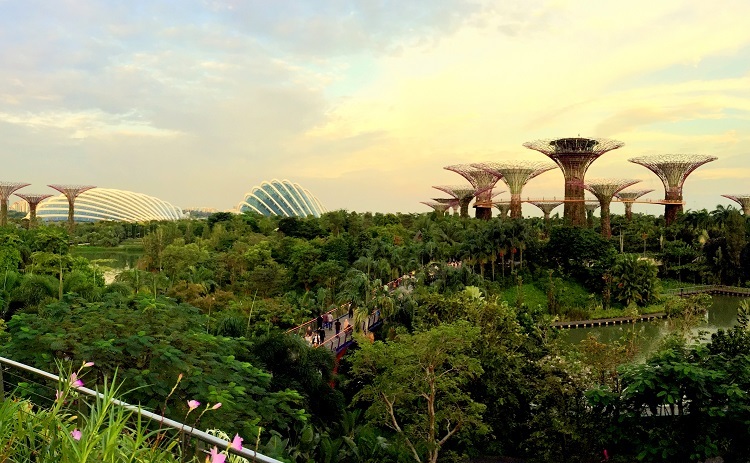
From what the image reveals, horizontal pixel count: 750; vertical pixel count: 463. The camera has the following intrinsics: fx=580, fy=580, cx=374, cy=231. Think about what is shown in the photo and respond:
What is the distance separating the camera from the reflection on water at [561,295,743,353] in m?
28.1

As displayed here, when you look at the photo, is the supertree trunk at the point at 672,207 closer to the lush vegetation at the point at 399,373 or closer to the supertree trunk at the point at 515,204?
the supertree trunk at the point at 515,204

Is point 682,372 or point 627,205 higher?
point 627,205

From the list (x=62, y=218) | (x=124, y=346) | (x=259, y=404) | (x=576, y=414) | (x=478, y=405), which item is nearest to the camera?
(x=124, y=346)

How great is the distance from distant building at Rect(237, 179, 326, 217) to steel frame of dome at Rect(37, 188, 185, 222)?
63.2 ft

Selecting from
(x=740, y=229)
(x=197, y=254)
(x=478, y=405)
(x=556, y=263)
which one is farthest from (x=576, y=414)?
(x=740, y=229)

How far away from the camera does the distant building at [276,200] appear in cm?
10031

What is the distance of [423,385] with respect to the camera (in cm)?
1413

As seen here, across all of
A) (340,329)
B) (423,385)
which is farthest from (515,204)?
(423,385)

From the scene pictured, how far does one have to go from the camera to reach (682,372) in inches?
460

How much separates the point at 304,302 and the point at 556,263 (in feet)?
67.1

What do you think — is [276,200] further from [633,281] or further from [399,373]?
[399,373]

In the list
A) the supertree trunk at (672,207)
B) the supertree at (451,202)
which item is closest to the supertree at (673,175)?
the supertree trunk at (672,207)

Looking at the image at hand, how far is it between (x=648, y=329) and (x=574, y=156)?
2402 cm

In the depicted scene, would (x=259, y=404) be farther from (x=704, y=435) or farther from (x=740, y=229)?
(x=740, y=229)
